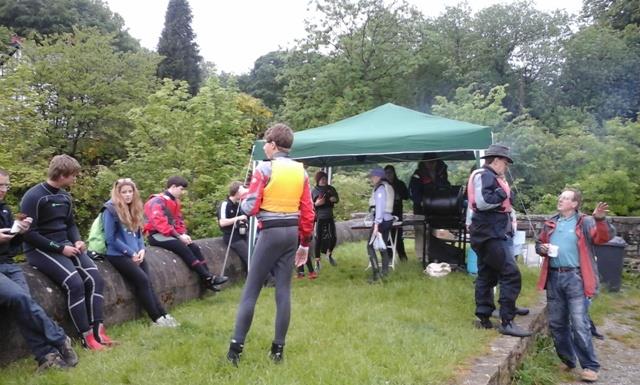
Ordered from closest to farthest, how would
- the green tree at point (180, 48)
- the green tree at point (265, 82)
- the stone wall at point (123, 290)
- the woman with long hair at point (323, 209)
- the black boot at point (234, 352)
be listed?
the black boot at point (234, 352) → the stone wall at point (123, 290) → the woman with long hair at point (323, 209) → the green tree at point (180, 48) → the green tree at point (265, 82)

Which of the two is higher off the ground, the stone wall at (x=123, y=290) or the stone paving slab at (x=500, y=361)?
the stone wall at (x=123, y=290)

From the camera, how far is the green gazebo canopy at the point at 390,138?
A: 6.95m

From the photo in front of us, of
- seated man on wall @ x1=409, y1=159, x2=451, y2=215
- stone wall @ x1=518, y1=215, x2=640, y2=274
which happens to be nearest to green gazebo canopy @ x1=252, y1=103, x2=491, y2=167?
seated man on wall @ x1=409, y1=159, x2=451, y2=215

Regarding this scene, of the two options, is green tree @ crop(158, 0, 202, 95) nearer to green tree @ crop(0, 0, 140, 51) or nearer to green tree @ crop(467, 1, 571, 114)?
green tree @ crop(0, 0, 140, 51)

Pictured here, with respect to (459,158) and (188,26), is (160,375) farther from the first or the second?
(188,26)

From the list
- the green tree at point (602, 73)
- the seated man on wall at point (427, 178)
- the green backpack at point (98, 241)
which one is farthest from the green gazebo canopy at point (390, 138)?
the green tree at point (602, 73)

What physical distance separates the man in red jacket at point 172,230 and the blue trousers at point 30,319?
244 cm

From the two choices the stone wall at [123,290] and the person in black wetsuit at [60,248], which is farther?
the person in black wetsuit at [60,248]

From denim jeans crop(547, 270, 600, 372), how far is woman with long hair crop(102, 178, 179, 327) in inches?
142

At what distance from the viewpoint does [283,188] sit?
3951mm

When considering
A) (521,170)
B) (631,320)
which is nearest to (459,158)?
(631,320)

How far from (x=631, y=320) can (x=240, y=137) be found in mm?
11145

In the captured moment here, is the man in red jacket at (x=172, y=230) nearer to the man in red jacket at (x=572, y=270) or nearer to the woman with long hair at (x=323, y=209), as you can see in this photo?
the woman with long hair at (x=323, y=209)

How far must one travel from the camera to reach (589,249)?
4836 mm
